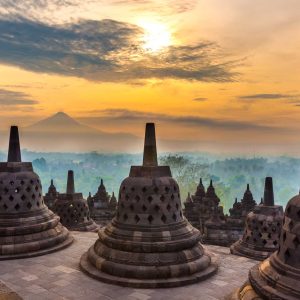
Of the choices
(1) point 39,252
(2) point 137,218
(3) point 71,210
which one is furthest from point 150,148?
(3) point 71,210

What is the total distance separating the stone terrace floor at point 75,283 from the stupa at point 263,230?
497 cm

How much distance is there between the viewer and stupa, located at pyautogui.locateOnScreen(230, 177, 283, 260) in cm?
1720

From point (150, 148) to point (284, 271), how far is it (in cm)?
603

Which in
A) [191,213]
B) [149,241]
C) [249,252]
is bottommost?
[191,213]

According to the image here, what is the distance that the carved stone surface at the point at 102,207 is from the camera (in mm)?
29656

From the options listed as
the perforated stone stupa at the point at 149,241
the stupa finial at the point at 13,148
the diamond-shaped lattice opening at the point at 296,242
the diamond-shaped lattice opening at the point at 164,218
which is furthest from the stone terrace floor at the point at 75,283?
the stupa finial at the point at 13,148

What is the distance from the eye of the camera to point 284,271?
705 centimetres

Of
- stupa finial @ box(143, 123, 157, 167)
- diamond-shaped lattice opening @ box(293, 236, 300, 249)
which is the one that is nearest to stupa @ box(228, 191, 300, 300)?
diamond-shaped lattice opening @ box(293, 236, 300, 249)

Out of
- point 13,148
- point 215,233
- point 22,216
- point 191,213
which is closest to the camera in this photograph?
point 22,216

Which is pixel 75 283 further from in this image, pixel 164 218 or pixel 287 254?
pixel 287 254

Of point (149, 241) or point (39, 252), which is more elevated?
point (149, 241)

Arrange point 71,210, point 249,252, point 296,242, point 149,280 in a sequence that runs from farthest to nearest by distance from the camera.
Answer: point 71,210 → point 249,252 → point 149,280 → point 296,242

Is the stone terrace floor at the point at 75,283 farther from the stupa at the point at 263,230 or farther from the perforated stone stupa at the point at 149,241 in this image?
the stupa at the point at 263,230

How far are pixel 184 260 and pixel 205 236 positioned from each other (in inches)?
589
